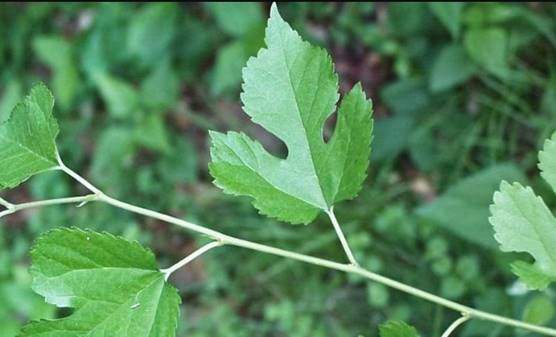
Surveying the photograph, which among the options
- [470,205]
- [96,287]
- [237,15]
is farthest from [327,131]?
[96,287]

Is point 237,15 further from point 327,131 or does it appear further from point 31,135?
point 31,135

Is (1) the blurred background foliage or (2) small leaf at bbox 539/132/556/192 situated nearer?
(2) small leaf at bbox 539/132/556/192

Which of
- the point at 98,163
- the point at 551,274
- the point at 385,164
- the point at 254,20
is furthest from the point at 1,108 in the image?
the point at 551,274

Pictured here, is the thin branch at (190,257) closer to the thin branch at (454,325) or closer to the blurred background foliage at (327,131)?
the thin branch at (454,325)

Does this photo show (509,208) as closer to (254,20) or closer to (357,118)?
(357,118)

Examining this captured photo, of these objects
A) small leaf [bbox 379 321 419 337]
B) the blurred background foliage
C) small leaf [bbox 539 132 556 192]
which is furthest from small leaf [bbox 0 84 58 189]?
the blurred background foliage

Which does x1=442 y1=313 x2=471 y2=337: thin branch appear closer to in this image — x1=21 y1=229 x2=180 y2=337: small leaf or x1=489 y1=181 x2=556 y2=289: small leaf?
x1=489 y1=181 x2=556 y2=289: small leaf

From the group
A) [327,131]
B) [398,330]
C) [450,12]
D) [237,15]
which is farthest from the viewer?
[327,131]
